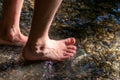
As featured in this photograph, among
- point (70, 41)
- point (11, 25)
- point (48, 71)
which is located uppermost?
point (11, 25)

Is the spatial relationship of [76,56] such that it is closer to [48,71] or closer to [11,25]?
[48,71]

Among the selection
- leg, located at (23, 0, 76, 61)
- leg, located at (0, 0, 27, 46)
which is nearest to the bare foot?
leg, located at (23, 0, 76, 61)

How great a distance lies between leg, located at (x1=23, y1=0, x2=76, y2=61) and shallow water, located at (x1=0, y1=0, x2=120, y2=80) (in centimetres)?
6

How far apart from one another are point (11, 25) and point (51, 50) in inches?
12.2

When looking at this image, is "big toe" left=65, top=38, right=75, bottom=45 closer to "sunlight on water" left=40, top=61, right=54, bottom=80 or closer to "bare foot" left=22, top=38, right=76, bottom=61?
"bare foot" left=22, top=38, right=76, bottom=61

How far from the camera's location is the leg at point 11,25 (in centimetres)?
205

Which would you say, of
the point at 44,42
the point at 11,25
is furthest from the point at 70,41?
the point at 11,25

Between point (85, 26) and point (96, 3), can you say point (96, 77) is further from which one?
point (96, 3)

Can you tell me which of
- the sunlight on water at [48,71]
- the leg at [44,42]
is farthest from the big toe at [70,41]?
the sunlight on water at [48,71]

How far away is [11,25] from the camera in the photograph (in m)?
2.12

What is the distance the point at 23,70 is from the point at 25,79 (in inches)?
3.2

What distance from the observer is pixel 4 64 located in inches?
81.7

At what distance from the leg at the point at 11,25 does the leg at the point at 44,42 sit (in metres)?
0.16

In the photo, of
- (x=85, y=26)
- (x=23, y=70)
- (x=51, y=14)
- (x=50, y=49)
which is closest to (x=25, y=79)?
(x=23, y=70)
